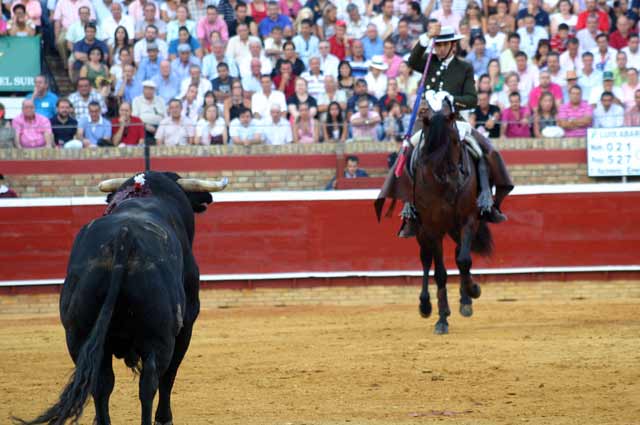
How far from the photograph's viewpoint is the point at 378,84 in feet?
52.9

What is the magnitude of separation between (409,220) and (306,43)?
6.57 metres

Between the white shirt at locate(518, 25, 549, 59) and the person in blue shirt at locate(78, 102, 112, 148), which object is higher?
the white shirt at locate(518, 25, 549, 59)

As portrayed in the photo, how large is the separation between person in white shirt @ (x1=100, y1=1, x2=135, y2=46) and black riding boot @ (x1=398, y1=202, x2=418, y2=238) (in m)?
6.91

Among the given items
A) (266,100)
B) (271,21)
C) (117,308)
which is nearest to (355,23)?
(271,21)

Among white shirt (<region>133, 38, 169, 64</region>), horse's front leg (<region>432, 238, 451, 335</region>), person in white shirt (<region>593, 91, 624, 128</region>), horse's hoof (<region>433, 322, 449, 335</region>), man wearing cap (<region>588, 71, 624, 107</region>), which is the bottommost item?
horse's hoof (<region>433, 322, 449, 335</region>)

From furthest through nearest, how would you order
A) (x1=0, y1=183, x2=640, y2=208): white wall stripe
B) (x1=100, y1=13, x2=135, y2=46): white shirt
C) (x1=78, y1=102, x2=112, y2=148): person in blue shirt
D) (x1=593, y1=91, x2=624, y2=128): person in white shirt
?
(x1=100, y1=13, x2=135, y2=46): white shirt
(x1=593, y1=91, x2=624, y2=128): person in white shirt
(x1=78, y1=102, x2=112, y2=148): person in blue shirt
(x1=0, y1=183, x2=640, y2=208): white wall stripe

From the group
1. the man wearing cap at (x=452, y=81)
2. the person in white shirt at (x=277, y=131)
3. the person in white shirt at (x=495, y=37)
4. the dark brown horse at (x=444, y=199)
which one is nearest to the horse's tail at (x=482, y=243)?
the dark brown horse at (x=444, y=199)

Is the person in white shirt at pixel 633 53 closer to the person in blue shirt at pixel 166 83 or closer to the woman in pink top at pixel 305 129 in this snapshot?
the woman in pink top at pixel 305 129

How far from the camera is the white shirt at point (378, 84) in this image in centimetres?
1605

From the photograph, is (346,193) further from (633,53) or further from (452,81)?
(633,53)

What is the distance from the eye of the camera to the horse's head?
32.1ft

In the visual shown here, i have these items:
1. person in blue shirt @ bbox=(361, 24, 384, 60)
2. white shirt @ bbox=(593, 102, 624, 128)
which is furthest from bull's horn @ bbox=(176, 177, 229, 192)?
person in blue shirt @ bbox=(361, 24, 384, 60)

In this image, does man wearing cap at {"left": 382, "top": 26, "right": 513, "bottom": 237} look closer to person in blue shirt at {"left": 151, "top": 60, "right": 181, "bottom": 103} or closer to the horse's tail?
the horse's tail

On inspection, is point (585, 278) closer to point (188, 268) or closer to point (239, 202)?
point (239, 202)
